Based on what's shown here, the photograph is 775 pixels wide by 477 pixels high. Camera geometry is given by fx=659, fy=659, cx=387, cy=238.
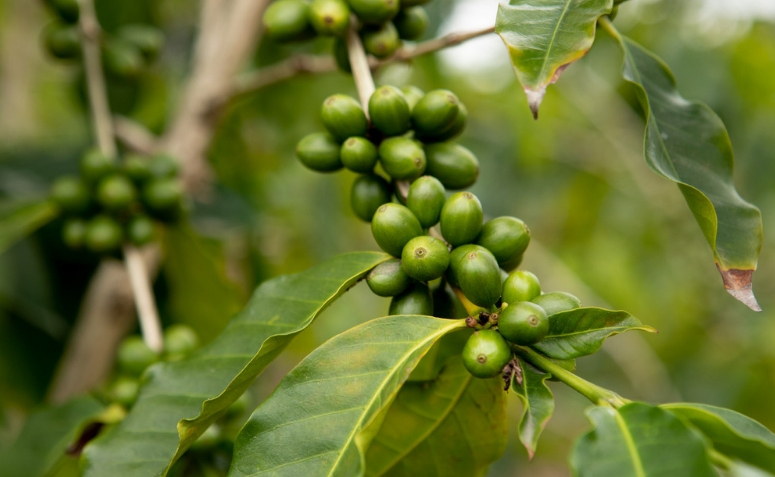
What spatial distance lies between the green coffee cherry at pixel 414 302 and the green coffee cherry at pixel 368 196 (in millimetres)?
235

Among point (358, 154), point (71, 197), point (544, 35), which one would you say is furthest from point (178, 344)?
point (544, 35)

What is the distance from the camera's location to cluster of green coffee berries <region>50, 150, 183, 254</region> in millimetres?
2023

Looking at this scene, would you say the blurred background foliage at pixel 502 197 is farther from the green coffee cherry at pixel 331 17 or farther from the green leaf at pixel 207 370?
the green leaf at pixel 207 370

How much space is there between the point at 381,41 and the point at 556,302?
811 millimetres

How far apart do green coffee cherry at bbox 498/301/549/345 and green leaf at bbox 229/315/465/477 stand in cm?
10

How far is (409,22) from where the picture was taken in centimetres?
170

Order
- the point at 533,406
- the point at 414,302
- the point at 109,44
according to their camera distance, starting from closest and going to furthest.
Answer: the point at 533,406, the point at 414,302, the point at 109,44

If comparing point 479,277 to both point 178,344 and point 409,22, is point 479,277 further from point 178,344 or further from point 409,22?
point 178,344

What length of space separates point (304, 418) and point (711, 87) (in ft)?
9.32

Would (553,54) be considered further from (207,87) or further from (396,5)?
(207,87)

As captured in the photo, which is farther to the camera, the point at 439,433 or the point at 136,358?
the point at 136,358

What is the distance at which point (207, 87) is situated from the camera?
7.78 feet

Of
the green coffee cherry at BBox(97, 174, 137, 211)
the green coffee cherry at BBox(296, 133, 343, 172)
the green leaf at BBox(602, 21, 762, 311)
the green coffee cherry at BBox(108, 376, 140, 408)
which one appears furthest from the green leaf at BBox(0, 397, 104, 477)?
the green leaf at BBox(602, 21, 762, 311)

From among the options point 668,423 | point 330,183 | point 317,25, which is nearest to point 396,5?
point 317,25
